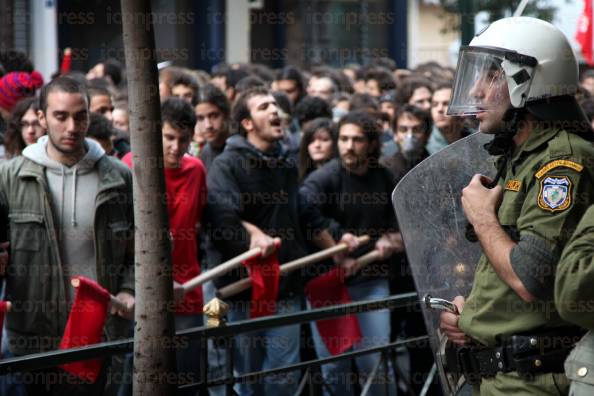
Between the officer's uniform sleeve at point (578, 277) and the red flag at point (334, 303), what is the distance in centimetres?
309

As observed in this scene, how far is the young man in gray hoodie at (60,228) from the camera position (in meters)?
4.82

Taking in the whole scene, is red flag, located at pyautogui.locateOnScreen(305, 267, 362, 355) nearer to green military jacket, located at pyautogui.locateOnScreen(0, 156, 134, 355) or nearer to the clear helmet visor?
green military jacket, located at pyautogui.locateOnScreen(0, 156, 134, 355)

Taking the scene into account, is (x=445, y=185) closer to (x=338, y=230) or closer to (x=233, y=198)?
(x=233, y=198)

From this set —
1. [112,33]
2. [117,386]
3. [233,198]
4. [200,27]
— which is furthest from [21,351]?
[200,27]

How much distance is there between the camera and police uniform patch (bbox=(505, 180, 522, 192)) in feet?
11.1

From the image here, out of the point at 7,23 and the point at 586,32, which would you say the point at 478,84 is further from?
the point at 7,23

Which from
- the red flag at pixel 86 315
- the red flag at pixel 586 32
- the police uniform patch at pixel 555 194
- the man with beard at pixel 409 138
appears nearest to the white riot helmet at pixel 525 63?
the police uniform patch at pixel 555 194

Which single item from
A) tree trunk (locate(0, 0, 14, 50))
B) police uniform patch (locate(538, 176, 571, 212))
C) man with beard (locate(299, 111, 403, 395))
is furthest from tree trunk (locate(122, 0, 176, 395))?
tree trunk (locate(0, 0, 14, 50))

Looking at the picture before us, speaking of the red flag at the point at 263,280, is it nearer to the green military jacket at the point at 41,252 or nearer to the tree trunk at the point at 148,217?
the green military jacket at the point at 41,252

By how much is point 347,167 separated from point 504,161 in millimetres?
3212

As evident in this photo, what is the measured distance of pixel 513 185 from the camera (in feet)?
11.2

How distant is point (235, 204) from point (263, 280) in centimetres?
45

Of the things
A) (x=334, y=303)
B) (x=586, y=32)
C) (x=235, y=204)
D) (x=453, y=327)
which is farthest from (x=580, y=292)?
(x=586, y=32)

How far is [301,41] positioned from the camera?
26.0m
